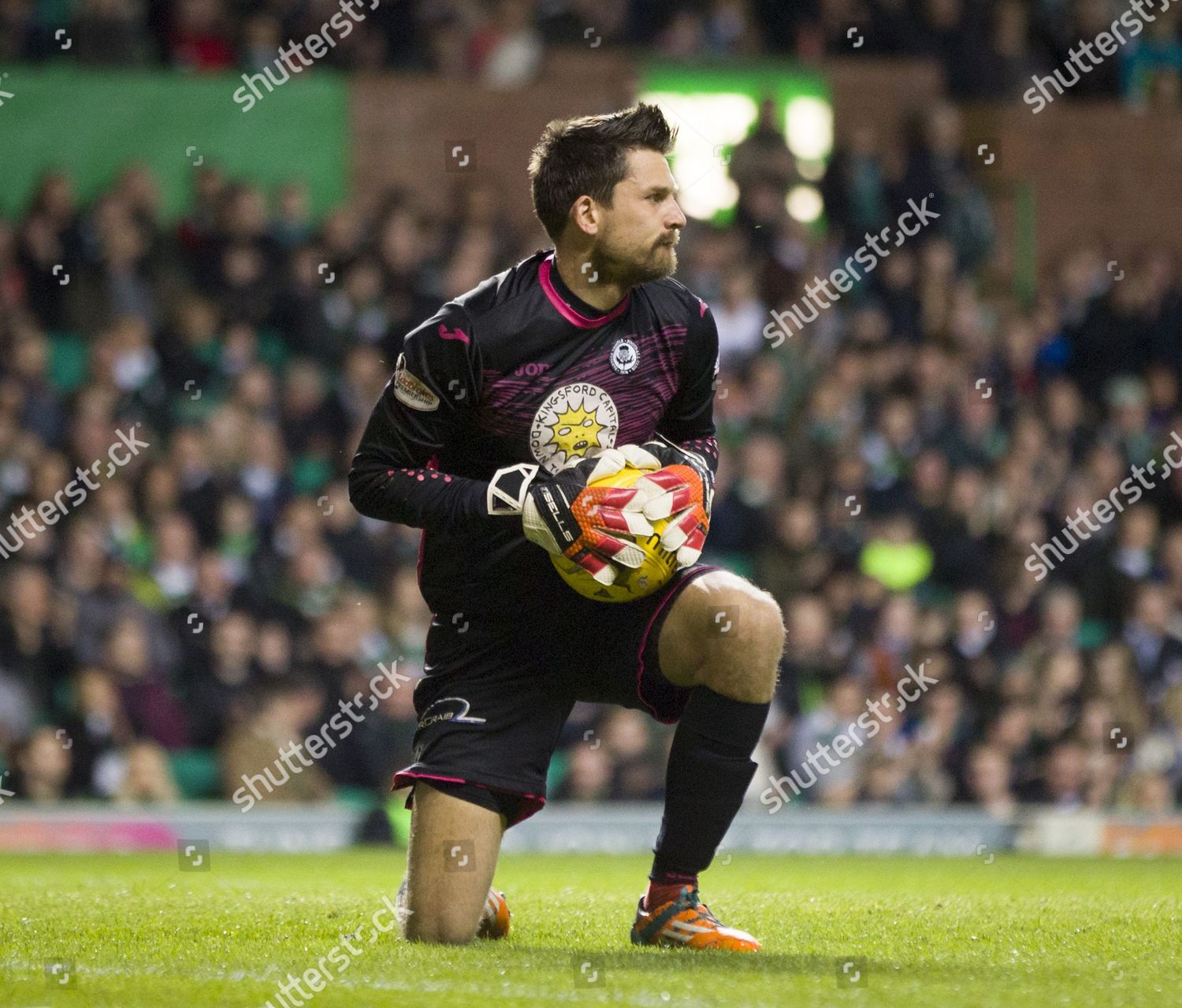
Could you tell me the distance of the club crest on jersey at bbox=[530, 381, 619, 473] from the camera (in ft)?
17.7

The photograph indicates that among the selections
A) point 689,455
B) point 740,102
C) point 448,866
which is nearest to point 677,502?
point 689,455

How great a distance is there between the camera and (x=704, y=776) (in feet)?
16.9

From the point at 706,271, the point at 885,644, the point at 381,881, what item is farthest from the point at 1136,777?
the point at 381,881

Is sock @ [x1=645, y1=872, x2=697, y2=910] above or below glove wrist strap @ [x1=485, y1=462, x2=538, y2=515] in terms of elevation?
below

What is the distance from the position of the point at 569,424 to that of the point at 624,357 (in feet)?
0.84

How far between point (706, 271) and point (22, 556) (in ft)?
16.9

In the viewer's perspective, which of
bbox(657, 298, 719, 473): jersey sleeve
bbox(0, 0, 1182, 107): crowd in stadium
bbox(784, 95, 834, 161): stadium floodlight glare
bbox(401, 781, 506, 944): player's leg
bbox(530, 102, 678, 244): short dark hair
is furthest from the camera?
bbox(784, 95, 834, 161): stadium floodlight glare

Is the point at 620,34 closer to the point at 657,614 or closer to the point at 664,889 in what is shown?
the point at 657,614

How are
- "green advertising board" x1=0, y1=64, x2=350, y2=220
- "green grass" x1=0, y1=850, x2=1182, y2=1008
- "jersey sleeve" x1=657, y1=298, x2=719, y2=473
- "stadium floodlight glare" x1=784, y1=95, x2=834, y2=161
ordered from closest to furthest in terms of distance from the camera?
"green grass" x1=0, y1=850, x2=1182, y2=1008, "jersey sleeve" x1=657, y1=298, x2=719, y2=473, "green advertising board" x1=0, y1=64, x2=350, y2=220, "stadium floodlight glare" x1=784, y1=95, x2=834, y2=161

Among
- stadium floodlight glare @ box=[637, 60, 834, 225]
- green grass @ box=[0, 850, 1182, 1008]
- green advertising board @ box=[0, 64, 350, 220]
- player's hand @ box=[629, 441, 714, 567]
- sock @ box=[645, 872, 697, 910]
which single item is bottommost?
green grass @ box=[0, 850, 1182, 1008]

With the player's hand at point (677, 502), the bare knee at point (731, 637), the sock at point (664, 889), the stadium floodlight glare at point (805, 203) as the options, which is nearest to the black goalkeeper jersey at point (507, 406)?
the player's hand at point (677, 502)

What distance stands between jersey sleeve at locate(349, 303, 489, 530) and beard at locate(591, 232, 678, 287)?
1.39 ft

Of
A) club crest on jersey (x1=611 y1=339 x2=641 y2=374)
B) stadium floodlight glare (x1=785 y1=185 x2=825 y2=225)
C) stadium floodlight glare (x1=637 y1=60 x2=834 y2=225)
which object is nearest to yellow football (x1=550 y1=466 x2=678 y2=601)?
club crest on jersey (x1=611 y1=339 x2=641 y2=374)

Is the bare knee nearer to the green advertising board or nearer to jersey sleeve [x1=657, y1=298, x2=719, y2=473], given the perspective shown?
jersey sleeve [x1=657, y1=298, x2=719, y2=473]
